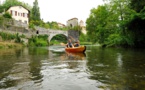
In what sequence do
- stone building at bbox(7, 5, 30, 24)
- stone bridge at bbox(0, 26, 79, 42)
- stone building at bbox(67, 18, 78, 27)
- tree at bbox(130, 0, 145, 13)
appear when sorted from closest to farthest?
tree at bbox(130, 0, 145, 13)
stone bridge at bbox(0, 26, 79, 42)
stone building at bbox(7, 5, 30, 24)
stone building at bbox(67, 18, 78, 27)

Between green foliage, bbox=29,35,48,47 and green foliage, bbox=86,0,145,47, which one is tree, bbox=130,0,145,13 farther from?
green foliage, bbox=29,35,48,47

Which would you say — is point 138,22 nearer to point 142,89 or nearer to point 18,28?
point 142,89

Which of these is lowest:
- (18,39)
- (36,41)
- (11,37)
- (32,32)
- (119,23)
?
(36,41)

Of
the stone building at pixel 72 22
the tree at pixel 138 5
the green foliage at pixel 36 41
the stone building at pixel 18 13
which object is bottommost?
the green foliage at pixel 36 41

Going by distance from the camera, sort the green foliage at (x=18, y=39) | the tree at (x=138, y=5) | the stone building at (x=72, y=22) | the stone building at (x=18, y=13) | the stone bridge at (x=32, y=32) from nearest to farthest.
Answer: the tree at (x=138, y=5), the green foliage at (x=18, y=39), the stone bridge at (x=32, y=32), the stone building at (x=18, y=13), the stone building at (x=72, y=22)

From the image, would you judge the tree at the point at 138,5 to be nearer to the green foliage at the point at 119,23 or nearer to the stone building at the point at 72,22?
the green foliage at the point at 119,23

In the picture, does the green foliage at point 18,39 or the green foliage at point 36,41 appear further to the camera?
the green foliage at point 36,41

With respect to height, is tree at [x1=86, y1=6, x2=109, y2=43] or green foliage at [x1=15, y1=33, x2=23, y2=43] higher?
tree at [x1=86, y1=6, x2=109, y2=43]

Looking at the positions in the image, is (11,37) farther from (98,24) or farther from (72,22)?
(72,22)

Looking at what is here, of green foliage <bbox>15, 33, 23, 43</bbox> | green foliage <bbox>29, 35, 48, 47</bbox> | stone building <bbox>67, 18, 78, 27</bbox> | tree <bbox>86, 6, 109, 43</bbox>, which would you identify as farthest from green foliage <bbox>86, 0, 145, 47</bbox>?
stone building <bbox>67, 18, 78, 27</bbox>

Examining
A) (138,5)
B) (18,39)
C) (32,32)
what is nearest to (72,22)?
(32,32)

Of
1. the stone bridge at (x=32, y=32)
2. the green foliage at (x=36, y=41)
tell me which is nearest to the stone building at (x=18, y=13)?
the stone bridge at (x=32, y=32)

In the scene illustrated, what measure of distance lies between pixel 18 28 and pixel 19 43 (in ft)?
13.7

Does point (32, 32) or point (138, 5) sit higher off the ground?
point (138, 5)
